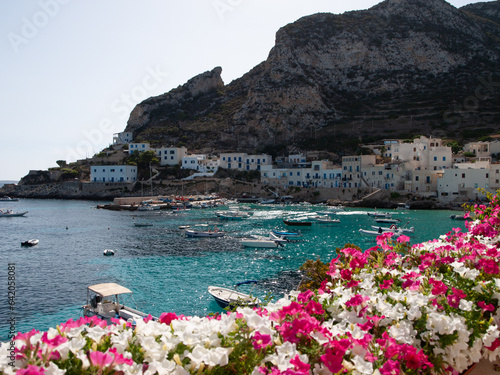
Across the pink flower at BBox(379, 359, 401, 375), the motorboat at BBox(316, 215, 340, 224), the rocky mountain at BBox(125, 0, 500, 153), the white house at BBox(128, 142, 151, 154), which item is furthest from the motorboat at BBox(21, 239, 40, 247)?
the rocky mountain at BBox(125, 0, 500, 153)

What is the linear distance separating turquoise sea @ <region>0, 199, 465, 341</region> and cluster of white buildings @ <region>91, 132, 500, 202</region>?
31.0 ft

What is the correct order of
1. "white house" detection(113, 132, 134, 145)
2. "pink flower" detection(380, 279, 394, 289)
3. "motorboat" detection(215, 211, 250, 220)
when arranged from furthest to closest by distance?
"white house" detection(113, 132, 134, 145), "motorboat" detection(215, 211, 250, 220), "pink flower" detection(380, 279, 394, 289)

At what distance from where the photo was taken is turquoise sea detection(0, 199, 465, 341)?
22875 mm

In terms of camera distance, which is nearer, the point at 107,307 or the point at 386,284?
the point at 386,284

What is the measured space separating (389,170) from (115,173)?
6643 cm

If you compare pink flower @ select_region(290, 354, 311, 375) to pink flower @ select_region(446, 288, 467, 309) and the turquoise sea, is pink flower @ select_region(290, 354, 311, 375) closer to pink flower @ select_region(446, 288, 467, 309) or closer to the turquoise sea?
pink flower @ select_region(446, 288, 467, 309)

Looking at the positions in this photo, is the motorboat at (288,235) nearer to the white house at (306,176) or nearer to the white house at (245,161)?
the white house at (306,176)

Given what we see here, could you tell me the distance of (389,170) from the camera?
75438mm

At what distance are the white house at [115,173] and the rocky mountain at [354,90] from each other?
2423 cm

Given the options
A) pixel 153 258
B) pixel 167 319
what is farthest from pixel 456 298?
pixel 153 258

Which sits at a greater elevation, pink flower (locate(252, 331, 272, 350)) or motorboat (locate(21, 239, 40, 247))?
pink flower (locate(252, 331, 272, 350))

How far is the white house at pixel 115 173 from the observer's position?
102 m

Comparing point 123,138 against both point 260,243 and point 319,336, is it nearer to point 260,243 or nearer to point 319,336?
point 260,243

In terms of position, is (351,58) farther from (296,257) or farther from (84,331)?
(84,331)
